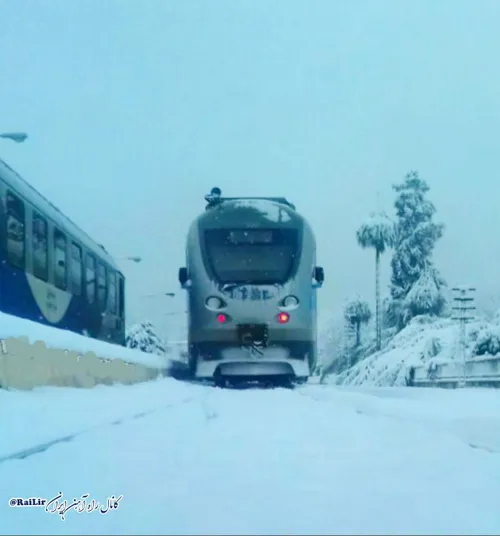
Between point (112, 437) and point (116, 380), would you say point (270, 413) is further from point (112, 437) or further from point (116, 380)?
point (116, 380)

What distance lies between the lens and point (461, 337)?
787 inches

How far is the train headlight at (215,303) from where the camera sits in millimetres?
13617

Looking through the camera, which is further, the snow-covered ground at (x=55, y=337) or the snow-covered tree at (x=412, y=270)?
the snow-covered tree at (x=412, y=270)

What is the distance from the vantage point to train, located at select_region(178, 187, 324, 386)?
43.7ft

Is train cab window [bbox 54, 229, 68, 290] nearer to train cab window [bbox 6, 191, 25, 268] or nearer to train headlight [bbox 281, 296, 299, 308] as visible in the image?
train cab window [bbox 6, 191, 25, 268]

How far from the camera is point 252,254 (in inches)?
523

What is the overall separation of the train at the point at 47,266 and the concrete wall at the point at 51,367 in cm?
129

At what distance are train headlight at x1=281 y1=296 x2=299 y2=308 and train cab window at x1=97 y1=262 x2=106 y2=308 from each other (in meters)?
6.93

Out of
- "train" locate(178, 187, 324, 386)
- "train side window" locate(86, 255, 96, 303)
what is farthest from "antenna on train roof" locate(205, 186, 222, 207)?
"train side window" locate(86, 255, 96, 303)

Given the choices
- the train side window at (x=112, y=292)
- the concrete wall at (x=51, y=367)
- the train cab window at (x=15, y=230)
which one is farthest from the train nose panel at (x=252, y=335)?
the train side window at (x=112, y=292)

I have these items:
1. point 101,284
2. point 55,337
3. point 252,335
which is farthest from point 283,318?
point 101,284

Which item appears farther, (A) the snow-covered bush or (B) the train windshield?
(A) the snow-covered bush

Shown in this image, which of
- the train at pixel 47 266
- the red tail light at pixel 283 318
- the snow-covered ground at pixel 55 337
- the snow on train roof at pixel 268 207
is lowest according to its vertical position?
the snow-covered ground at pixel 55 337

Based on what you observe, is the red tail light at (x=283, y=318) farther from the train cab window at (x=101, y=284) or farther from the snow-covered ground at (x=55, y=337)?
the train cab window at (x=101, y=284)
